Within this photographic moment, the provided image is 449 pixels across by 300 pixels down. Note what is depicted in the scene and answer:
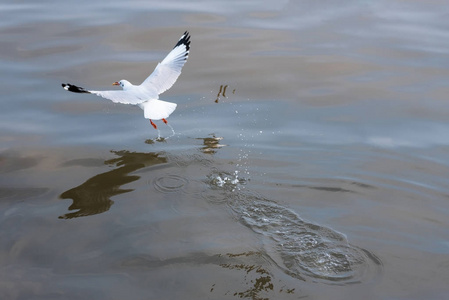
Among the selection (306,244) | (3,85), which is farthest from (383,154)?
(3,85)

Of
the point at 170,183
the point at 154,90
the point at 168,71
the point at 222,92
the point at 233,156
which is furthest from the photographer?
the point at 222,92

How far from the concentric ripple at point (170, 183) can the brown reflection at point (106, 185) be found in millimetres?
236

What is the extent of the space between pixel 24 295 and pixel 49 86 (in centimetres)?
404

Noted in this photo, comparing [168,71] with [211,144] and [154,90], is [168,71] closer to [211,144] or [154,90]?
[154,90]

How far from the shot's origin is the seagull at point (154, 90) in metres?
6.21

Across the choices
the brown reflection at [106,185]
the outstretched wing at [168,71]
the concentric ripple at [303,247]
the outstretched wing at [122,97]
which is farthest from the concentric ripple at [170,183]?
the outstretched wing at [168,71]

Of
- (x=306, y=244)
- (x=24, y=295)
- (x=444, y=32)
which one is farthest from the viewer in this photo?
(x=444, y=32)

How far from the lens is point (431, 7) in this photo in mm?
10039

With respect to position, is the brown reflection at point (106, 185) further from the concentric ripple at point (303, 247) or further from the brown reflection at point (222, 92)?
the brown reflection at point (222, 92)

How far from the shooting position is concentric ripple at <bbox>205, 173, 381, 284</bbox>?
14.3 ft

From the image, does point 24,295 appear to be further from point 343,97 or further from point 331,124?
point 343,97

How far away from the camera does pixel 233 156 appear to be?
609 centimetres

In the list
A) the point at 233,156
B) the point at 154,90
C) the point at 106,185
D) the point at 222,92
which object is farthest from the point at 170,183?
the point at 222,92

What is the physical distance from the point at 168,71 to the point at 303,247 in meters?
3.11
